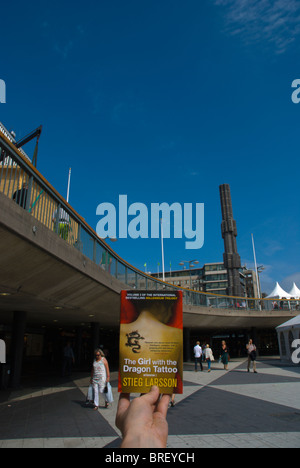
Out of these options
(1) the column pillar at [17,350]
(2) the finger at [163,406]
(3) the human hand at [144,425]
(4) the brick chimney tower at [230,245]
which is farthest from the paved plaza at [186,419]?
(4) the brick chimney tower at [230,245]

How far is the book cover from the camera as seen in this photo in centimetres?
240

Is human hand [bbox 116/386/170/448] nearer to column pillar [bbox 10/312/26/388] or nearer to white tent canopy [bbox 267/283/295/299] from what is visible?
column pillar [bbox 10/312/26/388]

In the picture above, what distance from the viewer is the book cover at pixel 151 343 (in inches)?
94.5

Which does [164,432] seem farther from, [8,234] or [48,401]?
[48,401]

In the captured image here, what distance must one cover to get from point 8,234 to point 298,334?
24040 mm

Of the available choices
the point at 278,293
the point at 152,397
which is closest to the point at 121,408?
the point at 152,397

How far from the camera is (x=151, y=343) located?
2.47m

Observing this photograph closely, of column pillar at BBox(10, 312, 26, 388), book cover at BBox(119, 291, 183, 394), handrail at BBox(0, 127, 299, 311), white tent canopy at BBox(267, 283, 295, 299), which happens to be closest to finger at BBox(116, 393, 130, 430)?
book cover at BBox(119, 291, 183, 394)

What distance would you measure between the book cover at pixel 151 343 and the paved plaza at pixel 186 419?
446 centimetres

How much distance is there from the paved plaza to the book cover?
14.6ft

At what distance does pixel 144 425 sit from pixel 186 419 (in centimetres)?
765

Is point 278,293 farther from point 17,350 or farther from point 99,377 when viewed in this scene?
point 99,377

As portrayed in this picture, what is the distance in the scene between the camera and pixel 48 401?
35.8 feet
